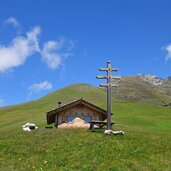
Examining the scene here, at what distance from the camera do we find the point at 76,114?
57.1m

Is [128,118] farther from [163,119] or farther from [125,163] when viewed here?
[125,163]

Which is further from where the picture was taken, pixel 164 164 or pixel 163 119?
pixel 163 119

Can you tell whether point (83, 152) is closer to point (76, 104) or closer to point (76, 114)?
point (76, 104)

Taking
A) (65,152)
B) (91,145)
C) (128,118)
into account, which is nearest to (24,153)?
(65,152)

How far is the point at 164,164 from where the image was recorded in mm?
27797

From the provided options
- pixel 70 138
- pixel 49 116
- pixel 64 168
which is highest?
pixel 49 116

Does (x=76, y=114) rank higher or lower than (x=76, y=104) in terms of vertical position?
lower

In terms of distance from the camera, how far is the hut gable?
5628 centimetres

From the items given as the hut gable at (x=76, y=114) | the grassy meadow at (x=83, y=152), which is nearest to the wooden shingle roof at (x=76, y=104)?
the hut gable at (x=76, y=114)

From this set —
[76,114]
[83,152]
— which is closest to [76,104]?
[76,114]

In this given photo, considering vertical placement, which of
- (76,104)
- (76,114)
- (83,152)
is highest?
(76,104)

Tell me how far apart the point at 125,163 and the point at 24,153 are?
8076 mm

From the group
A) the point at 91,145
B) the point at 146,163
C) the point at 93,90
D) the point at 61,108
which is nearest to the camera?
the point at 146,163

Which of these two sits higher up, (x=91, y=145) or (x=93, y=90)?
(x=93, y=90)
